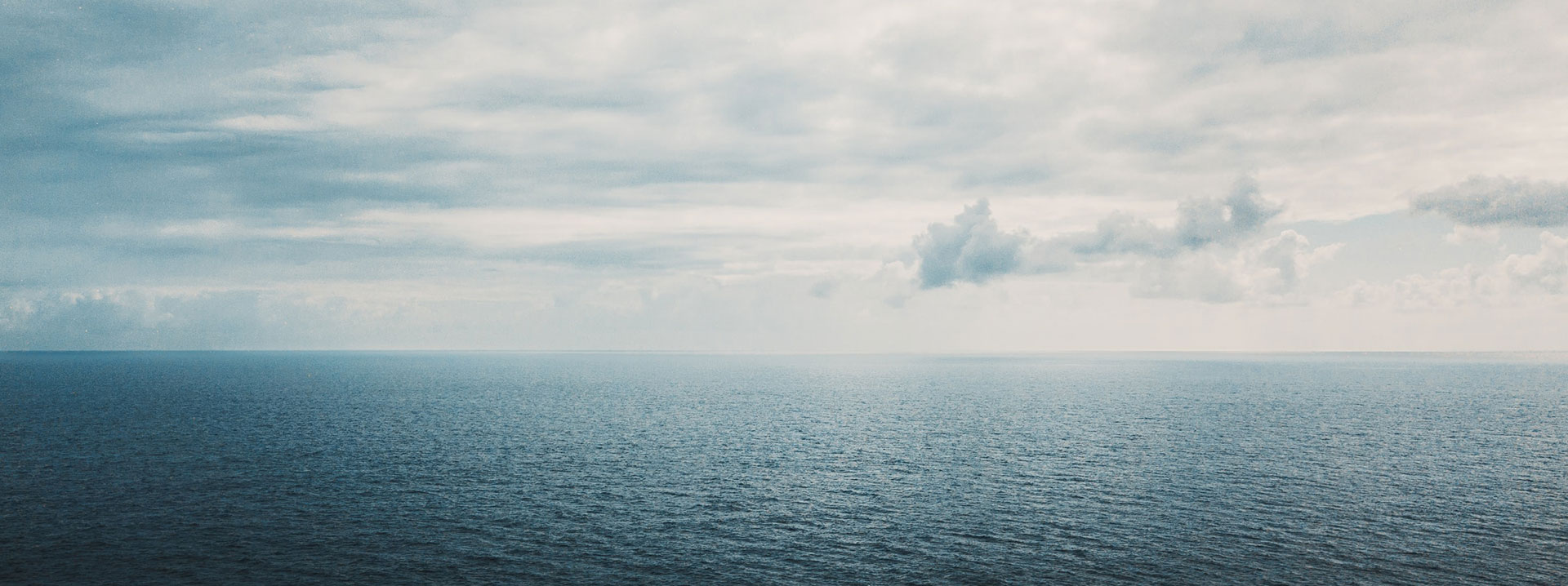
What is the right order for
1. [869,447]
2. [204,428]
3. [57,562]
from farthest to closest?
[204,428]
[869,447]
[57,562]

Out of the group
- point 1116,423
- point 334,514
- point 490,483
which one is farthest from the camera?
point 1116,423

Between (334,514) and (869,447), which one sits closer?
(334,514)

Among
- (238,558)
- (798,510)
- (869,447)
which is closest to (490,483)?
(238,558)

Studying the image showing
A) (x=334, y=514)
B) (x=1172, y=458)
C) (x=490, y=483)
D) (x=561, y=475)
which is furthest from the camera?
(x=1172, y=458)

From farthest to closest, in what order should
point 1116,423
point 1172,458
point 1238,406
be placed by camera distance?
point 1238,406 → point 1116,423 → point 1172,458

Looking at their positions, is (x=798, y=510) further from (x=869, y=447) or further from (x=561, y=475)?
(x=869, y=447)

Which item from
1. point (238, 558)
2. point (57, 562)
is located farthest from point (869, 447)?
point (57, 562)

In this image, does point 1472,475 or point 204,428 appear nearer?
point 1472,475

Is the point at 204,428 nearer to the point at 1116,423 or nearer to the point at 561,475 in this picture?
the point at 561,475
